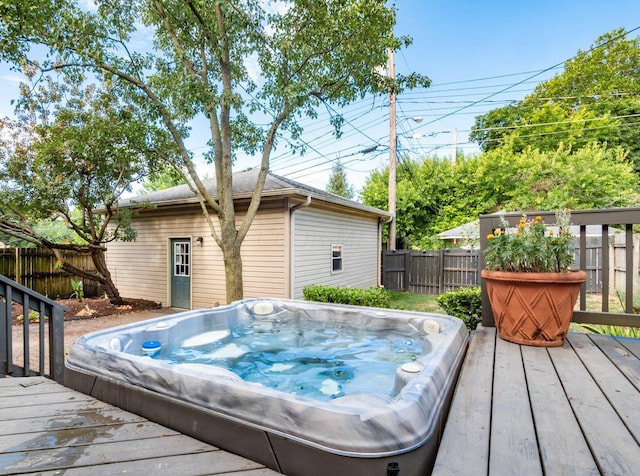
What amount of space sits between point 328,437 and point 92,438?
46.3 inches

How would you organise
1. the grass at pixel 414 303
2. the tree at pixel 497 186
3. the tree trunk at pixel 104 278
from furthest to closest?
the tree at pixel 497 186 → the tree trunk at pixel 104 278 → the grass at pixel 414 303

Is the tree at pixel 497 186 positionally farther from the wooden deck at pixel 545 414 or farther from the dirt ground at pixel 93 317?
the wooden deck at pixel 545 414

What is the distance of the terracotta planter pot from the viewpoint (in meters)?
2.38

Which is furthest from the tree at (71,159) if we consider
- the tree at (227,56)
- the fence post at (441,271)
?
the fence post at (441,271)

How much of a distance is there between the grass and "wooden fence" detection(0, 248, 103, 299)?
8581 millimetres

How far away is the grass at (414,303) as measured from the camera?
773cm

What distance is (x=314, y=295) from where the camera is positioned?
6258mm

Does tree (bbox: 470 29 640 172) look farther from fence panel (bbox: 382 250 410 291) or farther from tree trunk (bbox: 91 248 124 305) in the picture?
tree trunk (bbox: 91 248 124 305)

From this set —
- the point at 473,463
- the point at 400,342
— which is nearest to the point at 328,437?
the point at 473,463

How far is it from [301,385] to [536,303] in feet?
6.87

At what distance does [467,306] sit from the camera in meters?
4.77

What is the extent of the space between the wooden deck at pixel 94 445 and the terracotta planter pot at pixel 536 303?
2.10 metres

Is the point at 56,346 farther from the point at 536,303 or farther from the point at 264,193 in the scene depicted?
the point at 264,193

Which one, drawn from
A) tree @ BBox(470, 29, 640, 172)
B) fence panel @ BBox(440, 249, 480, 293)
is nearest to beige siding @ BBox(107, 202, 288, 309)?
fence panel @ BBox(440, 249, 480, 293)
